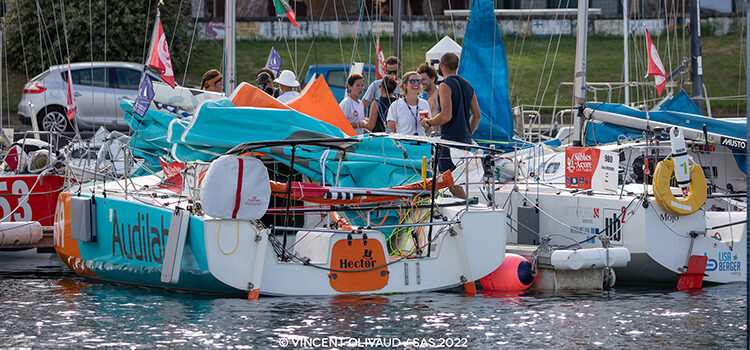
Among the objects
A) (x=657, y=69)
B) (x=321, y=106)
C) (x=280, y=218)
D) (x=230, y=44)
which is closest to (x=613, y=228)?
(x=321, y=106)

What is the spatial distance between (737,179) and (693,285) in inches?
121

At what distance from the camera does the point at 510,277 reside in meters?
9.69

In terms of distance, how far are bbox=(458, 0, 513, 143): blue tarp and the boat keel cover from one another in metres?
5.63

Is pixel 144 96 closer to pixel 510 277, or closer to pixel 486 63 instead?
pixel 510 277

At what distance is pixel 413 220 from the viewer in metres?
9.82

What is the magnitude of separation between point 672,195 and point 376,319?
3433 millimetres

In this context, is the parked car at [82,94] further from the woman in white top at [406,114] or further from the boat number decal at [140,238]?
the boat number decal at [140,238]

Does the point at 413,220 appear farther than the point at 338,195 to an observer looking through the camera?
Yes

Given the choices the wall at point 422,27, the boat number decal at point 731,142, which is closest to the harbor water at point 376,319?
the boat number decal at point 731,142

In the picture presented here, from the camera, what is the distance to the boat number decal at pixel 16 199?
12.7 metres

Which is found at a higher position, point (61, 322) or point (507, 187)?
point (507, 187)

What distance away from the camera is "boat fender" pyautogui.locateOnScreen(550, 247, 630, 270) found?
952cm

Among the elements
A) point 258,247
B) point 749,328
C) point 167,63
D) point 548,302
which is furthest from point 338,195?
point 167,63

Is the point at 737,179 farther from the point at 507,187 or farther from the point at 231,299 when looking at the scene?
the point at 231,299
